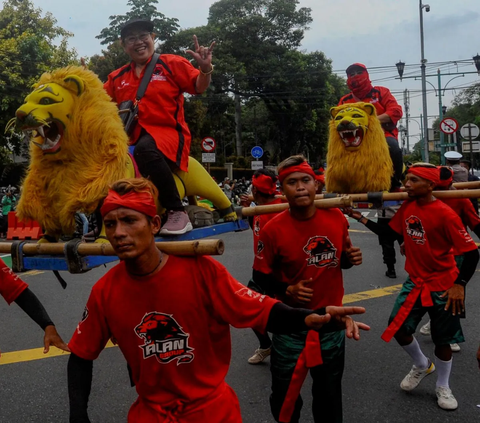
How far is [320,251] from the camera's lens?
3.14 metres

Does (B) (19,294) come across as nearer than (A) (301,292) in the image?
Yes

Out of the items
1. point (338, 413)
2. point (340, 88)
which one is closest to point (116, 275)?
point (338, 413)

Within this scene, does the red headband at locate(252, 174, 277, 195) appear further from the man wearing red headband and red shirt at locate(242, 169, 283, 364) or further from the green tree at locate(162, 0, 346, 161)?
the green tree at locate(162, 0, 346, 161)

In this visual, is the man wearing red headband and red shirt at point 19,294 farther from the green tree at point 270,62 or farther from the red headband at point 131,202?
the green tree at point 270,62

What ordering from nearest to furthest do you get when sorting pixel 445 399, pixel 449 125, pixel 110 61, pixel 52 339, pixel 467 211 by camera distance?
pixel 52 339 < pixel 445 399 < pixel 467 211 < pixel 449 125 < pixel 110 61

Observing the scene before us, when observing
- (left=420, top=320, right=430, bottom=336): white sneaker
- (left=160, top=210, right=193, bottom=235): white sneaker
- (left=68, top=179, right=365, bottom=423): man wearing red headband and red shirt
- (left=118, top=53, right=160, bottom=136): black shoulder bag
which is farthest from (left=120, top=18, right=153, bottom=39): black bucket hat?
(left=420, top=320, right=430, bottom=336): white sneaker

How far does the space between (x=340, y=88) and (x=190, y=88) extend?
42.0 m

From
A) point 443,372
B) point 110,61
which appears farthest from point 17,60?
point 443,372

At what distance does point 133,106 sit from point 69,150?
57 cm

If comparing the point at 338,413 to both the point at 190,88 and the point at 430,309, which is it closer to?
the point at 430,309

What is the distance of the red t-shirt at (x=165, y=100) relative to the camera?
3443 millimetres

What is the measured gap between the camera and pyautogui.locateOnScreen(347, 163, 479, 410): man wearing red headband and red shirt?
3697mm

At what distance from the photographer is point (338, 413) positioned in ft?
9.80

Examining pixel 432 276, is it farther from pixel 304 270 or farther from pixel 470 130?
pixel 470 130
